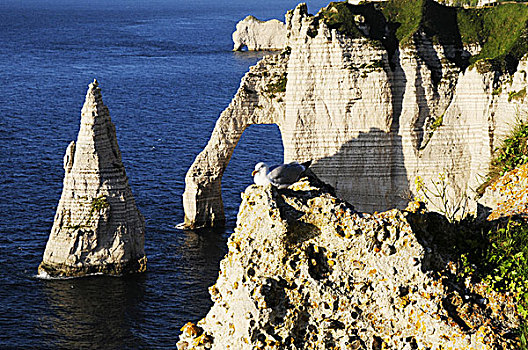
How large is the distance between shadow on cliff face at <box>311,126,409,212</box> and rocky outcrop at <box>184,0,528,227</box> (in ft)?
0.19

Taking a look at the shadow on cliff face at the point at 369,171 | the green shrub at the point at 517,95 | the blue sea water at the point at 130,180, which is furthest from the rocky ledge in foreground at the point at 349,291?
the shadow on cliff face at the point at 369,171

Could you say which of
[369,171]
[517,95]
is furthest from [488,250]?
[369,171]

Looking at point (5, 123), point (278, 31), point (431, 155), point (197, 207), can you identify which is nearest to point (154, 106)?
point (5, 123)

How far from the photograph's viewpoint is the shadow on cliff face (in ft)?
146

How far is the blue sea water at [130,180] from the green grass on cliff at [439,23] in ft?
55.3

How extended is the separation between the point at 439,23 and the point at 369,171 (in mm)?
9475

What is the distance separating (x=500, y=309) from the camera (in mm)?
12414

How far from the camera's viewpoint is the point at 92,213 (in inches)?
1746

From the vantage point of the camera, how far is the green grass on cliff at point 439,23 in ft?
142

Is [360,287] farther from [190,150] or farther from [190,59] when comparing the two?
[190,59]

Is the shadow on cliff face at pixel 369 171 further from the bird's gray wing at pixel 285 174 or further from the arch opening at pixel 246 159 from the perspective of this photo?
the bird's gray wing at pixel 285 174

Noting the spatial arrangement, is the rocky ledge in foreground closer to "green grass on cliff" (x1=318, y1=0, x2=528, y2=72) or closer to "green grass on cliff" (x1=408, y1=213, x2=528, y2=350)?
"green grass on cliff" (x1=408, y1=213, x2=528, y2=350)

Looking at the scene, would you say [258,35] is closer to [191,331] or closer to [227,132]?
[227,132]

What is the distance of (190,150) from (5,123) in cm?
2385
